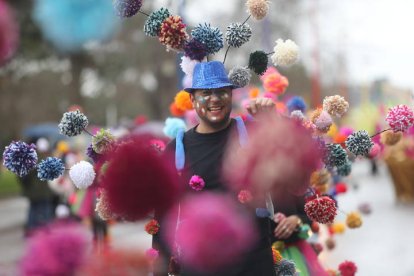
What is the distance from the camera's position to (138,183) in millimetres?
1568

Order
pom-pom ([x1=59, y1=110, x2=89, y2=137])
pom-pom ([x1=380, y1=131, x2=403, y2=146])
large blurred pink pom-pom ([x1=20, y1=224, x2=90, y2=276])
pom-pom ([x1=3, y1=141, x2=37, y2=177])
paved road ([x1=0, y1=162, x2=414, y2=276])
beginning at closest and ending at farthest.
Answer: large blurred pink pom-pom ([x1=20, y1=224, x2=90, y2=276]), pom-pom ([x1=3, y1=141, x2=37, y2=177]), pom-pom ([x1=59, y1=110, x2=89, y2=137]), pom-pom ([x1=380, y1=131, x2=403, y2=146]), paved road ([x1=0, y1=162, x2=414, y2=276])

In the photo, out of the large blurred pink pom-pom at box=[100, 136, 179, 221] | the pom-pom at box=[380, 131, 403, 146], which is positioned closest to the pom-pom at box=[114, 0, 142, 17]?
the large blurred pink pom-pom at box=[100, 136, 179, 221]

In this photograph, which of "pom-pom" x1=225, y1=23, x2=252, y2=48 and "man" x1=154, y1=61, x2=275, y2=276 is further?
"pom-pom" x1=225, y1=23, x2=252, y2=48

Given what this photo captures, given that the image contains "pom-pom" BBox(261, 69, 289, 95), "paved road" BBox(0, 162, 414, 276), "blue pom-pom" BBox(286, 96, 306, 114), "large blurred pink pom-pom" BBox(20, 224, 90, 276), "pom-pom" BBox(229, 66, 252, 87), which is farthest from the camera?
"paved road" BBox(0, 162, 414, 276)

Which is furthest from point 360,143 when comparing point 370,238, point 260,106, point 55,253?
point 370,238

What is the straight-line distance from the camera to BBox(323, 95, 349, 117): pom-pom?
2.68m

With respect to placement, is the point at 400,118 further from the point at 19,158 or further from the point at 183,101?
the point at 19,158

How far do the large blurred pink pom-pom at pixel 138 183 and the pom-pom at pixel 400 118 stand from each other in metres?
1.29

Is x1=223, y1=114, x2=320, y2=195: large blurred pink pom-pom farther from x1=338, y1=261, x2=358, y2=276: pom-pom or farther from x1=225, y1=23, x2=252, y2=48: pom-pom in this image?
x1=338, y1=261, x2=358, y2=276: pom-pom

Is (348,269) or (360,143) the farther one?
A: (348,269)

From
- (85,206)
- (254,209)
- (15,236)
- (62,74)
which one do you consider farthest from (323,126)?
(62,74)

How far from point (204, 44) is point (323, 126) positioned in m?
0.66

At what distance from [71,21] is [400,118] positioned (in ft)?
5.01

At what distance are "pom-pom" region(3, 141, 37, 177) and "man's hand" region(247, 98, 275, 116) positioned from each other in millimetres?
1149
